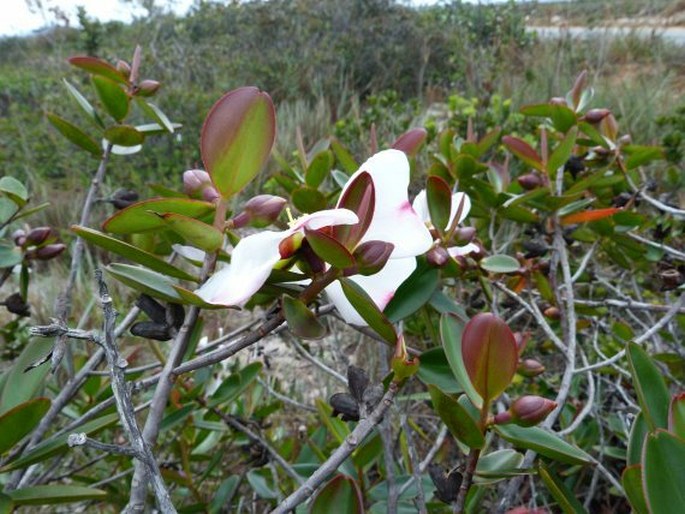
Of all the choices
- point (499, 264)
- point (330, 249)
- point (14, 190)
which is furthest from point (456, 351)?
point (14, 190)

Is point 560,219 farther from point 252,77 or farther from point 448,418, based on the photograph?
point 252,77

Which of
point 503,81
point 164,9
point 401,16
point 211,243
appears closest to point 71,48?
point 164,9

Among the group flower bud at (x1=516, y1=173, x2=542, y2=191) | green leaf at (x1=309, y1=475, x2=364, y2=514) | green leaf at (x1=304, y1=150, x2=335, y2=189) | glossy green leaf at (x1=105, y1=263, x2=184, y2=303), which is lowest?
A: flower bud at (x1=516, y1=173, x2=542, y2=191)

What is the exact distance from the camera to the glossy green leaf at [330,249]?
14.5 inches

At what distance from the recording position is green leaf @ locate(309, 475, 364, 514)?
46 cm

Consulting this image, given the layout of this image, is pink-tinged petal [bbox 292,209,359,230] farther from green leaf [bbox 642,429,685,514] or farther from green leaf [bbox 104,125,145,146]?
green leaf [bbox 104,125,145,146]

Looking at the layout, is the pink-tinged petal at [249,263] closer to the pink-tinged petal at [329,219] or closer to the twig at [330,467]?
the pink-tinged petal at [329,219]

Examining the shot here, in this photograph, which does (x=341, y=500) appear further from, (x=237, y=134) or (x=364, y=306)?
(x=237, y=134)

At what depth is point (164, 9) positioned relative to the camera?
23.2ft

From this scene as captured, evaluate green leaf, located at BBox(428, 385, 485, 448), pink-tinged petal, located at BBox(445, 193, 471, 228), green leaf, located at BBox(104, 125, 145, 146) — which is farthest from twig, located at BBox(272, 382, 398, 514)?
green leaf, located at BBox(104, 125, 145, 146)

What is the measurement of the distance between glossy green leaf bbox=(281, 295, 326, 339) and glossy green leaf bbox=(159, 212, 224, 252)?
7 cm

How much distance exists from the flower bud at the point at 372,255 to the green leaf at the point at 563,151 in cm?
58

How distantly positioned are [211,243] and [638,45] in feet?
23.9

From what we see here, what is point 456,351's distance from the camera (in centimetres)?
51
